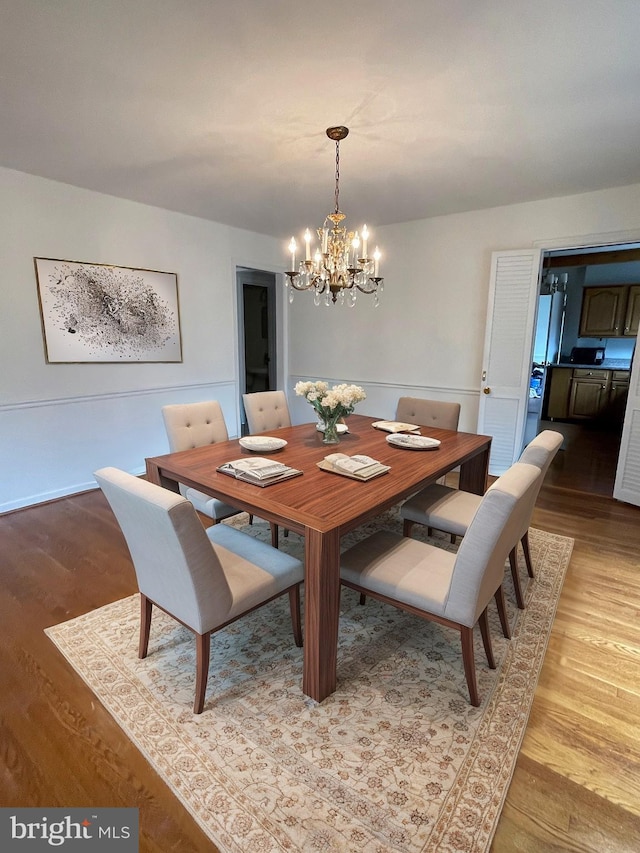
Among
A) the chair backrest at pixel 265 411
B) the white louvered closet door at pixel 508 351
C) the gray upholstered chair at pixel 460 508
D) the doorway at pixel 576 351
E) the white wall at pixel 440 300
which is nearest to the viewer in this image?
the gray upholstered chair at pixel 460 508

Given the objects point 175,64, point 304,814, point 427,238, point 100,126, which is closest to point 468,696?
point 304,814

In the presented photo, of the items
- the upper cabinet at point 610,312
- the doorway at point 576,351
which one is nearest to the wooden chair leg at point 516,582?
the doorway at point 576,351

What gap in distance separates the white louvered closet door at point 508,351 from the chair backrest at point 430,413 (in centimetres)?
102

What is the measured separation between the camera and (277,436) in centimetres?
268

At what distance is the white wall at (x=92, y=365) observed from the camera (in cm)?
314

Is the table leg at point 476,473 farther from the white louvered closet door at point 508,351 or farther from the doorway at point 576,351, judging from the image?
the doorway at point 576,351

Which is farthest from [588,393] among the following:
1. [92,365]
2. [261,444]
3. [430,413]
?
[92,365]

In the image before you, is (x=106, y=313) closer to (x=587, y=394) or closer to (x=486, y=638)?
(x=486, y=638)

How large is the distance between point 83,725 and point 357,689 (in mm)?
1008

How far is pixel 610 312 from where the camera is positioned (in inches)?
254

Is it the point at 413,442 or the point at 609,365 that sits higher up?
the point at 609,365

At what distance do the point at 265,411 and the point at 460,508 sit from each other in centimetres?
155

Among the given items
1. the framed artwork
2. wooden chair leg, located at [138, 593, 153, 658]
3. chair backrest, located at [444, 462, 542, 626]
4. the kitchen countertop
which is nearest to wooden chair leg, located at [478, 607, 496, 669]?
chair backrest, located at [444, 462, 542, 626]

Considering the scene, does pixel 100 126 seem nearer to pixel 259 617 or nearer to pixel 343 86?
pixel 343 86
